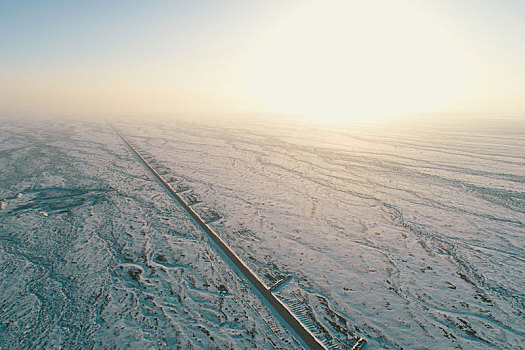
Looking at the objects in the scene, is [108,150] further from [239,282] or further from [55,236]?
[239,282]

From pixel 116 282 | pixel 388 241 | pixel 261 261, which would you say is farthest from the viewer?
pixel 388 241

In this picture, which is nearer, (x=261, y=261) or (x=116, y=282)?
(x=116, y=282)

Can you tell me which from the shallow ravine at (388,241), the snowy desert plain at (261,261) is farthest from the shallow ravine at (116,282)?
the shallow ravine at (388,241)

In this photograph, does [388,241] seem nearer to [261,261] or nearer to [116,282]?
[261,261]

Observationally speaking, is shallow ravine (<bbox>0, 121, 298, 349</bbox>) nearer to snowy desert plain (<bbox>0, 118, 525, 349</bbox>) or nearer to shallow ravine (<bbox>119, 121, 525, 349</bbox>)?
snowy desert plain (<bbox>0, 118, 525, 349</bbox>)

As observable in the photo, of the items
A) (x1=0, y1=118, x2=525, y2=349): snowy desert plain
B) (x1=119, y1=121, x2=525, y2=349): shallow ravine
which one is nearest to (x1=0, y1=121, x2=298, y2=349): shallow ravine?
(x1=0, y1=118, x2=525, y2=349): snowy desert plain

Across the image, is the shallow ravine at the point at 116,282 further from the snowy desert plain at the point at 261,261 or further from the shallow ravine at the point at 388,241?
the shallow ravine at the point at 388,241

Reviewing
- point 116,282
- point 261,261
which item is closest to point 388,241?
point 261,261

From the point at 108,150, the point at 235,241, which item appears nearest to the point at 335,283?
the point at 235,241
